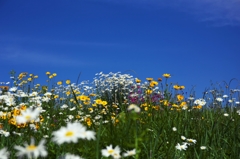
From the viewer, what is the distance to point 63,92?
7.73 meters

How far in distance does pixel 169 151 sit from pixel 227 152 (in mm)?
751

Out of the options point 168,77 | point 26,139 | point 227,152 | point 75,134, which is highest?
point 168,77

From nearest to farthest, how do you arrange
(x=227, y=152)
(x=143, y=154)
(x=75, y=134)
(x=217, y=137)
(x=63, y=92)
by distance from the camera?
(x=75, y=134) < (x=143, y=154) < (x=227, y=152) < (x=217, y=137) < (x=63, y=92)

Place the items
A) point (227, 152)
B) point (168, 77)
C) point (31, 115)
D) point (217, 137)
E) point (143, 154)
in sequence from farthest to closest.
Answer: point (168, 77)
point (217, 137)
point (227, 152)
point (143, 154)
point (31, 115)

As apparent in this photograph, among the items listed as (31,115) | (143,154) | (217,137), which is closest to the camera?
(31,115)

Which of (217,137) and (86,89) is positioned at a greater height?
(86,89)

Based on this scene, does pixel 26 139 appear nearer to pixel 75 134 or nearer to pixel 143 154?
pixel 143 154

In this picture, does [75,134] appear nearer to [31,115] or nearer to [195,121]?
[31,115]

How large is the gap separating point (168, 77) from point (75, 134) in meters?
4.01

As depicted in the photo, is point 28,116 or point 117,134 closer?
point 28,116

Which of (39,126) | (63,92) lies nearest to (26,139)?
(39,126)

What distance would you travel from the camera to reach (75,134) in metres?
1.10

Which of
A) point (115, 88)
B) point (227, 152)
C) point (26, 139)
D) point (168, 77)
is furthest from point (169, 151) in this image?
point (115, 88)

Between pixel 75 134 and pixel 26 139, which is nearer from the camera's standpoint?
pixel 75 134
